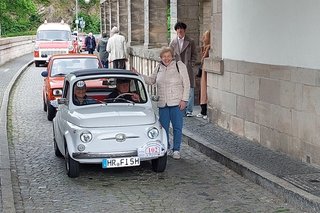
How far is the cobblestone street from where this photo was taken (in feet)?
24.3

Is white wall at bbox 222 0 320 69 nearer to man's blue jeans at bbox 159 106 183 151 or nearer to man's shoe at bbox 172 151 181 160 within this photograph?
man's blue jeans at bbox 159 106 183 151

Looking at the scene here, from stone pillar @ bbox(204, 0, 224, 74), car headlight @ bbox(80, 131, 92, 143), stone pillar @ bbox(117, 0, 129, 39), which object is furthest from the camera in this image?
stone pillar @ bbox(117, 0, 129, 39)

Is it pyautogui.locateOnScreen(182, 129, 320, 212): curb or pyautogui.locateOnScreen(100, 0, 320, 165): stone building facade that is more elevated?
pyautogui.locateOnScreen(100, 0, 320, 165): stone building facade

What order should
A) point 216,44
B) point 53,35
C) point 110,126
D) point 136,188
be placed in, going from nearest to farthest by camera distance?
point 136,188
point 110,126
point 216,44
point 53,35

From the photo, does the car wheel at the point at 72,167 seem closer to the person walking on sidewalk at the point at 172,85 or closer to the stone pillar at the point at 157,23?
the person walking on sidewalk at the point at 172,85

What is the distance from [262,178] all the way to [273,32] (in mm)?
2680

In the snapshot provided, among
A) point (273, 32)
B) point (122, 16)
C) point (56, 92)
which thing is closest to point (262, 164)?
point (273, 32)

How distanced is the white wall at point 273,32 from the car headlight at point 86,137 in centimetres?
305

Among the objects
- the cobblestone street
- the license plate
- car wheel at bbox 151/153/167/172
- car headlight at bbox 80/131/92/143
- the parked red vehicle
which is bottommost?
the cobblestone street

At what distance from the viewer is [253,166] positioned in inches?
342

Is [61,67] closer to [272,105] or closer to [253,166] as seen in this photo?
[272,105]

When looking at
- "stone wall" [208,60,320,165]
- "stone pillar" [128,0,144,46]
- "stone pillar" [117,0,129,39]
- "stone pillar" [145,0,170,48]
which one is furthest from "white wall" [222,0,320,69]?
"stone pillar" [117,0,129,39]

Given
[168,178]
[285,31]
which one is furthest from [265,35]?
[168,178]

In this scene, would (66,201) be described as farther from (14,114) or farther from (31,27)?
(31,27)
